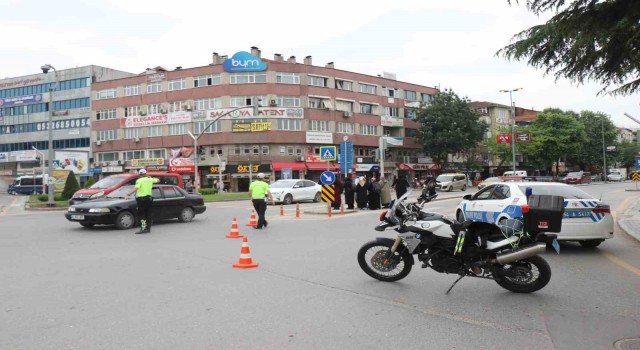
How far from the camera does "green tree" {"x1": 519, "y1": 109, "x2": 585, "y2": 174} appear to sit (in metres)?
64.1

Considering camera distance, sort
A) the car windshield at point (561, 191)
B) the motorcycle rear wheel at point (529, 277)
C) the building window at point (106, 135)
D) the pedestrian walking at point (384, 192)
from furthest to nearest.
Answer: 1. the building window at point (106, 135)
2. the pedestrian walking at point (384, 192)
3. the car windshield at point (561, 191)
4. the motorcycle rear wheel at point (529, 277)

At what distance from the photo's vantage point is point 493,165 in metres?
77.0

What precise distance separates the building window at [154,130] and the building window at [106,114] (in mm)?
6253

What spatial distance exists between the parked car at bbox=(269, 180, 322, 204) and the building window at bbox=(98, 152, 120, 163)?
3767 centimetres

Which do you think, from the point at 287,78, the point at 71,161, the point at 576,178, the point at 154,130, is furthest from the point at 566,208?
the point at 154,130

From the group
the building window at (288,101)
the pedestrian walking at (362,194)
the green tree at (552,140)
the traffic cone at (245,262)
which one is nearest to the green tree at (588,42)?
the traffic cone at (245,262)

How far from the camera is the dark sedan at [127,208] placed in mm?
13195

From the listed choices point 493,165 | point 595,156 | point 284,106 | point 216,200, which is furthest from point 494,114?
point 216,200

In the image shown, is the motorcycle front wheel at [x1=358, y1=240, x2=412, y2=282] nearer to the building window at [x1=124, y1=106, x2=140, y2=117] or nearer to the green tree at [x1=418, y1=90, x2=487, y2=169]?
the green tree at [x1=418, y1=90, x2=487, y2=169]

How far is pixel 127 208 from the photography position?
13633 mm

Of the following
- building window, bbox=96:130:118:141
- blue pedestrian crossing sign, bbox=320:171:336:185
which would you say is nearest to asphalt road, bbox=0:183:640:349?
blue pedestrian crossing sign, bbox=320:171:336:185

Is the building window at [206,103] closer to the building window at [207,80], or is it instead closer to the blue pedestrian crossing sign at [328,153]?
the building window at [207,80]

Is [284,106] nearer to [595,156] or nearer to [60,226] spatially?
[60,226]

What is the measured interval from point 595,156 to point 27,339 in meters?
87.4
